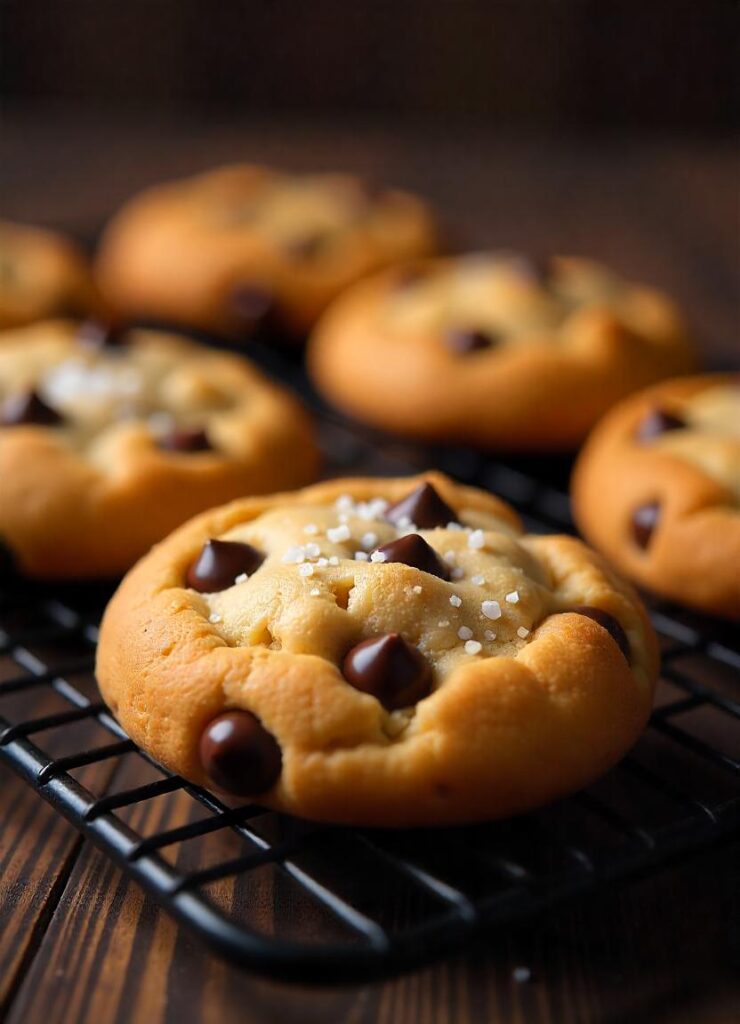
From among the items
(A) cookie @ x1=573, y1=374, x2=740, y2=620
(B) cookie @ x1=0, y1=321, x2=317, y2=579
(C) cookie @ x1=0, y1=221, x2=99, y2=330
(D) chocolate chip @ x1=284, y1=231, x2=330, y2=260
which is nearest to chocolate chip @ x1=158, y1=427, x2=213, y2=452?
(B) cookie @ x1=0, y1=321, x2=317, y2=579

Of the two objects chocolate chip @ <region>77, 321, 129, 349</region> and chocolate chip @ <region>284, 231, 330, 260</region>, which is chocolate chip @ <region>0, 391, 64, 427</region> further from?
chocolate chip @ <region>284, 231, 330, 260</region>

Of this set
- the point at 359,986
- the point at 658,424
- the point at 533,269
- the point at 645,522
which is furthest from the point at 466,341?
the point at 359,986

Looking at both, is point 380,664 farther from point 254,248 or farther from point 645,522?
point 254,248

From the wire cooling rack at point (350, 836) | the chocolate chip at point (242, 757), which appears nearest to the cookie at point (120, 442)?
the wire cooling rack at point (350, 836)

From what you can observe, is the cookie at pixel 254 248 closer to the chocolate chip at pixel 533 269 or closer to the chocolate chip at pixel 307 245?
the chocolate chip at pixel 307 245

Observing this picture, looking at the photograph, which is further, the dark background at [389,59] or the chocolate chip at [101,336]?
the dark background at [389,59]

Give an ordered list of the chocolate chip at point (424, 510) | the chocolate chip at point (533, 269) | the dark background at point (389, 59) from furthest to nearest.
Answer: the dark background at point (389, 59) → the chocolate chip at point (533, 269) → the chocolate chip at point (424, 510)

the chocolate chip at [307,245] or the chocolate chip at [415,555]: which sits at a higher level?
the chocolate chip at [415,555]

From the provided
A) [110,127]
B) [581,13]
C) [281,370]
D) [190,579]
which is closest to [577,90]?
[581,13]
